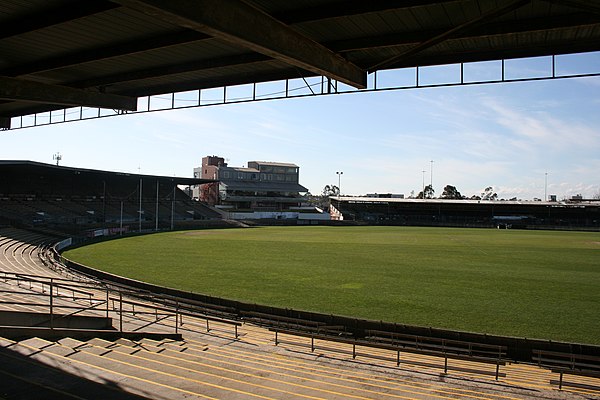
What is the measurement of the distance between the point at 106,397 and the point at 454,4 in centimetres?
995

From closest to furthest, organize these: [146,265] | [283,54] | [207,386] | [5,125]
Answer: [207,386] < [283,54] < [5,125] < [146,265]

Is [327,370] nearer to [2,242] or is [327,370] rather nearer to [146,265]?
[146,265]

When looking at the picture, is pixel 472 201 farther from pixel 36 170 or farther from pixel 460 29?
pixel 460 29

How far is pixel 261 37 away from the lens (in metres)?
9.80

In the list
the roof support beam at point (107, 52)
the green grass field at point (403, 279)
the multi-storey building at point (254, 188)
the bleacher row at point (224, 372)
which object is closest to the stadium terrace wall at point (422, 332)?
the bleacher row at point (224, 372)

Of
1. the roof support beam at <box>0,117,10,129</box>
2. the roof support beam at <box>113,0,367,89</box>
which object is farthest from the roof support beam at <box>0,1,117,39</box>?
the roof support beam at <box>0,117,10,129</box>

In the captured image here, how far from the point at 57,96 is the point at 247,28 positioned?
10298 millimetres

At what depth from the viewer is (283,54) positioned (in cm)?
1060

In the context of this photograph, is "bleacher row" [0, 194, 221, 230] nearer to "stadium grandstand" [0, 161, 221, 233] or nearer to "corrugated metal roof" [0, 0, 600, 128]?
"stadium grandstand" [0, 161, 221, 233]

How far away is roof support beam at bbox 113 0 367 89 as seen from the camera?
26.1 ft

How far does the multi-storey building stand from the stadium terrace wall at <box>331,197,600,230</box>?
603 inches

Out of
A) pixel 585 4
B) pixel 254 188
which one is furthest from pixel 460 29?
pixel 254 188

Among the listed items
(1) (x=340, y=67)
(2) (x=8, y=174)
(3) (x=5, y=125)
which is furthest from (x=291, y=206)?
(1) (x=340, y=67)

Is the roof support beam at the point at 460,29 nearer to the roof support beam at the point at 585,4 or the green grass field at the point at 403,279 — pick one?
the roof support beam at the point at 585,4
